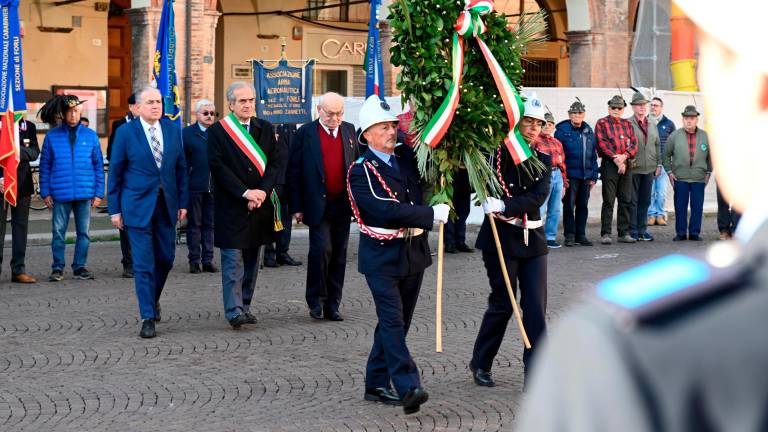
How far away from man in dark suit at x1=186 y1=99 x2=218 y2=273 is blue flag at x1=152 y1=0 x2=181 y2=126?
6.65 ft

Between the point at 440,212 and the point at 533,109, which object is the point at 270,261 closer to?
the point at 533,109

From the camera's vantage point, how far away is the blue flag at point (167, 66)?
50.3ft

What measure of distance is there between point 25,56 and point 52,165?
11.0m

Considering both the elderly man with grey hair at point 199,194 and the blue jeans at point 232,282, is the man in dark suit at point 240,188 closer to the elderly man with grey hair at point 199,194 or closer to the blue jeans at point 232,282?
the blue jeans at point 232,282

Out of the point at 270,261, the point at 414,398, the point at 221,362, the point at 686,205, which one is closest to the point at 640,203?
the point at 686,205

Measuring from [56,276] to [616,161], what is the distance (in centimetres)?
766

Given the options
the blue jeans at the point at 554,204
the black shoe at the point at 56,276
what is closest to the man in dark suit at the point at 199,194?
the black shoe at the point at 56,276

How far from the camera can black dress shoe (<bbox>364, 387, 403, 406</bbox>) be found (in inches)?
268

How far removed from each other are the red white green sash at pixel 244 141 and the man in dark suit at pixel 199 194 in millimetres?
3546

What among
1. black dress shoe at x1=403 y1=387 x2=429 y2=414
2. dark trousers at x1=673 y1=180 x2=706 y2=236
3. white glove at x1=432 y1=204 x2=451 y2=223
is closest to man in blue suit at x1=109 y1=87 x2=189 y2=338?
white glove at x1=432 y1=204 x2=451 y2=223

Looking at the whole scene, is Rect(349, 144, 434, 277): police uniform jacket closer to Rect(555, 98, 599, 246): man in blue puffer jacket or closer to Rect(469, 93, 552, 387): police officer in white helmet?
Rect(469, 93, 552, 387): police officer in white helmet

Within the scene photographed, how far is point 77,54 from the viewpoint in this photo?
23.8 meters

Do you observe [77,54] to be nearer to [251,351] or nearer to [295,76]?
[295,76]

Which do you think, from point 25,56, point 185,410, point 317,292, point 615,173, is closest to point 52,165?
point 317,292
